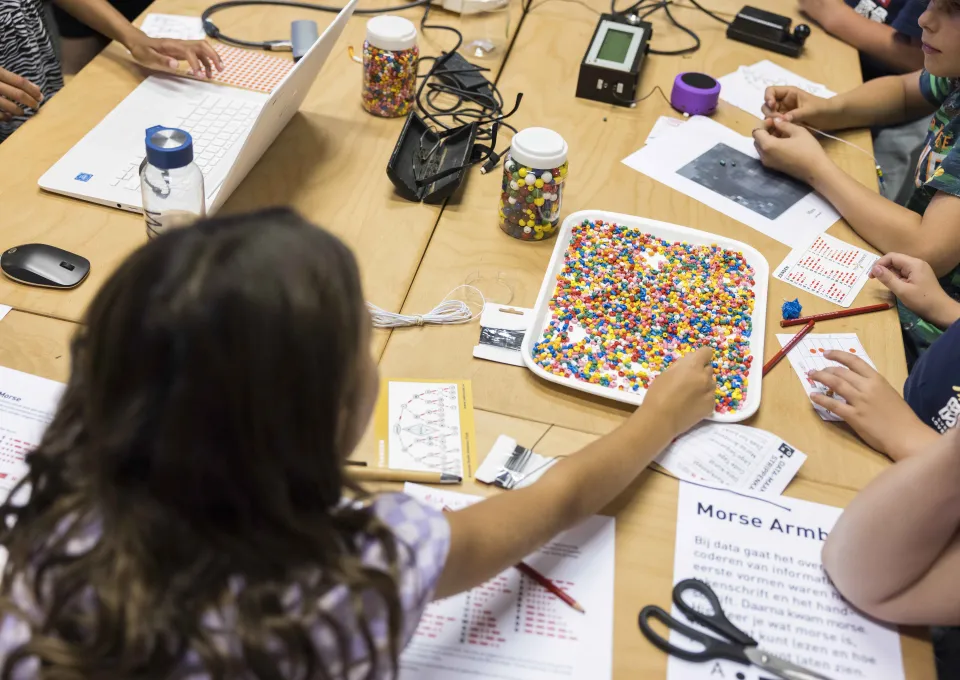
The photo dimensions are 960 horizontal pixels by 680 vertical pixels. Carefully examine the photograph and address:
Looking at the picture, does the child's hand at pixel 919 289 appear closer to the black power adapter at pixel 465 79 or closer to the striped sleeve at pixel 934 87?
the striped sleeve at pixel 934 87

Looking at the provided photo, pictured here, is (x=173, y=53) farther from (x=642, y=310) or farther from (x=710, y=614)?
(x=710, y=614)

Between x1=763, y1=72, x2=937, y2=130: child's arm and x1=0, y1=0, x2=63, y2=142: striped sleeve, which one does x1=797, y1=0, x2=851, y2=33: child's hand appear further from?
x1=0, y1=0, x2=63, y2=142: striped sleeve

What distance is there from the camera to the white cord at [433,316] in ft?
3.74

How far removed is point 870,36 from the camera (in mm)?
1946

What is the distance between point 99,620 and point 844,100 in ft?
5.24

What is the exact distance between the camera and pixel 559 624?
839 mm

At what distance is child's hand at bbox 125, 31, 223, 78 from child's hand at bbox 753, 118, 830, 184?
38.9 inches

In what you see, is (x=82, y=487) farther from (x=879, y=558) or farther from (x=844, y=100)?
(x=844, y=100)

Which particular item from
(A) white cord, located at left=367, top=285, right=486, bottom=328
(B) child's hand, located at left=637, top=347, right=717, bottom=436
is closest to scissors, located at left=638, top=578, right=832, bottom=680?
(B) child's hand, located at left=637, top=347, right=717, bottom=436

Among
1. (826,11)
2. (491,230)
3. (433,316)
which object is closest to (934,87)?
(826,11)

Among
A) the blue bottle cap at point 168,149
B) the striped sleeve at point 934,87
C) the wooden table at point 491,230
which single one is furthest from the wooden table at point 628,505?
the striped sleeve at point 934,87

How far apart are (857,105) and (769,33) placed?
0.31 m

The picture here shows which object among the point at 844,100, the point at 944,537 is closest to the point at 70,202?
the point at 944,537

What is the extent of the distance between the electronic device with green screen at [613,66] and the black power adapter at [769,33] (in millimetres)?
281
